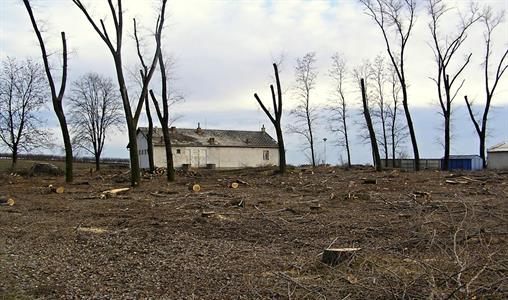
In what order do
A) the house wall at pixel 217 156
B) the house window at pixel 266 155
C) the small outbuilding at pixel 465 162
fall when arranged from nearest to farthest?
the small outbuilding at pixel 465 162 < the house wall at pixel 217 156 < the house window at pixel 266 155

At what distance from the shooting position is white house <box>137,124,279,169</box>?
55.6 meters

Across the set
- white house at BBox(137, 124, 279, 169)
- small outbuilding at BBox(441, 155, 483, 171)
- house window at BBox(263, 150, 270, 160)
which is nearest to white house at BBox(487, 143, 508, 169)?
small outbuilding at BBox(441, 155, 483, 171)

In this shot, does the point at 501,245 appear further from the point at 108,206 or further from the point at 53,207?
the point at 53,207

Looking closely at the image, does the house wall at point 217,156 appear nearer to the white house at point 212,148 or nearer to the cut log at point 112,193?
the white house at point 212,148

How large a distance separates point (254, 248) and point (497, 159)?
36703 millimetres

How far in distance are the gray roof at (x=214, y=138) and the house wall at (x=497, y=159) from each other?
2841cm

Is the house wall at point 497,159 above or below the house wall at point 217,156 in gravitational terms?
below

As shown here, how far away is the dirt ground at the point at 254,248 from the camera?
5.47 m

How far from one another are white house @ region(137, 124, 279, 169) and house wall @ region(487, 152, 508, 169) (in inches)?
995

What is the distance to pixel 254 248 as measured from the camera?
849 cm

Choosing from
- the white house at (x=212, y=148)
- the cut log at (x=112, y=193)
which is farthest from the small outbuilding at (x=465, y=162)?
the cut log at (x=112, y=193)

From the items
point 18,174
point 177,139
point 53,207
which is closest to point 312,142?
point 177,139

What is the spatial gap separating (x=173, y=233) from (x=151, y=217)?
2.16 m

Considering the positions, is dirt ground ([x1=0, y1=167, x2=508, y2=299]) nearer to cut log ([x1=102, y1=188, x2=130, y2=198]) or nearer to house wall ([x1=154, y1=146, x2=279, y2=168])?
cut log ([x1=102, y1=188, x2=130, y2=198])
